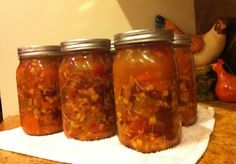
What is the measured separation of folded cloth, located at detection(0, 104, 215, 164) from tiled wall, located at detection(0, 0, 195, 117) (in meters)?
0.29

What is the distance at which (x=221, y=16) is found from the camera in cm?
82

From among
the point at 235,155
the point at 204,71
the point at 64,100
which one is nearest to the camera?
the point at 235,155

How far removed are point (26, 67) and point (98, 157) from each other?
24 centimetres

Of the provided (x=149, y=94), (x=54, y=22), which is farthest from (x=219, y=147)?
(x=54, y=22)

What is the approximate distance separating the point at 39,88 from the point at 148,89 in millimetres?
240

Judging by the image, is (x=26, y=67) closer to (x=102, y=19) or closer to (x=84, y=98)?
(x=84, y=98)

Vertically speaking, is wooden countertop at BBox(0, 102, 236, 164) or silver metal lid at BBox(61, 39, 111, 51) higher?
silver metal lid at BBox(61, 39, 111, 51)

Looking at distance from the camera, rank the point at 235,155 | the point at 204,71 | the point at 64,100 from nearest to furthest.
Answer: the point at 235,155, the point at 64,100, the point at 204,71

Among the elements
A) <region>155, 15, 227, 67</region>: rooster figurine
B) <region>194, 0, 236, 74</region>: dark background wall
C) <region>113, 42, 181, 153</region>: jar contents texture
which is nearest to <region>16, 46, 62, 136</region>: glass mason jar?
<region>113, 42, 181, 153</region>: jar contents texture

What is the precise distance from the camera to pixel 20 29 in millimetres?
756

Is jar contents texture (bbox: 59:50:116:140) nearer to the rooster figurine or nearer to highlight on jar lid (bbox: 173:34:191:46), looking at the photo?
highlight on jar lid (bbox: 173:34:191:46)

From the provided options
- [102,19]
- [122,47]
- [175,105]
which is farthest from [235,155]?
[102,19]

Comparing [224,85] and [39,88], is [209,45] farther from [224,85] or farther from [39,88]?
[39,88]

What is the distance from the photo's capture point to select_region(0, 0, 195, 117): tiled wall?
75cm
